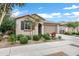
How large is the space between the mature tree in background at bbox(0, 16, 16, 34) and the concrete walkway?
0.83 ft

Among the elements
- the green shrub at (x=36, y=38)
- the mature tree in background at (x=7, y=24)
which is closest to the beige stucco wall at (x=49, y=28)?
the green shrub at (x=36, y=38)

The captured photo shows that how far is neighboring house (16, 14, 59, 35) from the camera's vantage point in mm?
2438

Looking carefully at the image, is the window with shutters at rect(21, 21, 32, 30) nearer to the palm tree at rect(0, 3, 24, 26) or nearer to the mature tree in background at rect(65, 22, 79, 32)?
the palm tree at rect(0, 3, 24, 26)

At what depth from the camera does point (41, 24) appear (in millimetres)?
2471

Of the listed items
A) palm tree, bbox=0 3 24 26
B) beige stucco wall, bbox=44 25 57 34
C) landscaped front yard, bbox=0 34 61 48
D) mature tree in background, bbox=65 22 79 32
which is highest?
palm tree, bbox=0 3 24 26

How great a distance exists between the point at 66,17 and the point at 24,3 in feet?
1.93

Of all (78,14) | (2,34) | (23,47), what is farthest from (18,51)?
(78,14)

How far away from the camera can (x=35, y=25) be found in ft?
8.07

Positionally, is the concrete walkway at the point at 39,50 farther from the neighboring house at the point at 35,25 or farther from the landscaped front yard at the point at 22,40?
the neighboring house at the point at 35,25

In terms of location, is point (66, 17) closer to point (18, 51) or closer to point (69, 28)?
point (69, 28)

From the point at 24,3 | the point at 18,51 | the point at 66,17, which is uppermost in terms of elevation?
the point at 24,3

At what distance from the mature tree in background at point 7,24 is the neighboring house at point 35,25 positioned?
0.07 meters

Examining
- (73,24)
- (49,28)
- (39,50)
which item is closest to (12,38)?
(39,50)

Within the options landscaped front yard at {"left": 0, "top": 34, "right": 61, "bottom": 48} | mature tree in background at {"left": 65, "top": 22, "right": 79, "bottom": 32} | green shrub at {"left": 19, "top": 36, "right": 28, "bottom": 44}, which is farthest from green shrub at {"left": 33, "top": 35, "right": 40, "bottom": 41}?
mature tree in background at {"left": 65, "top": 22, "right": 79, "bottom": 32}
